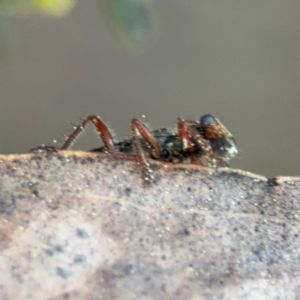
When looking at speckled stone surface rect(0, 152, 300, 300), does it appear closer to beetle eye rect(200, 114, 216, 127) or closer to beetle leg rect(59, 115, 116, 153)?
beetle leg rect(59, 115, 116, 153)

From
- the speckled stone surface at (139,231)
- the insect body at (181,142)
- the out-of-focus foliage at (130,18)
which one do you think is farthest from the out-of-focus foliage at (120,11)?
the speckled stone surface at (139,231)

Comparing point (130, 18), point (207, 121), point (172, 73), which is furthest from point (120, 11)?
point (172, 73)

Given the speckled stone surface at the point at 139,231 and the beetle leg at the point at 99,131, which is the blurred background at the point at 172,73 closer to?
the beetle leg at the point at 99,131

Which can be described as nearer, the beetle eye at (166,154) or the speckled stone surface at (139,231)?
the speckled stone surface at (139,231)

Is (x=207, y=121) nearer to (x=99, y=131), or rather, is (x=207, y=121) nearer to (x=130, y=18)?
(x=99, y=131)

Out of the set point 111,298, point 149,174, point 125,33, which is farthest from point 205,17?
A: point 111,298

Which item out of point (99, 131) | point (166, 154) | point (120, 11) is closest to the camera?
point (99, 131)
